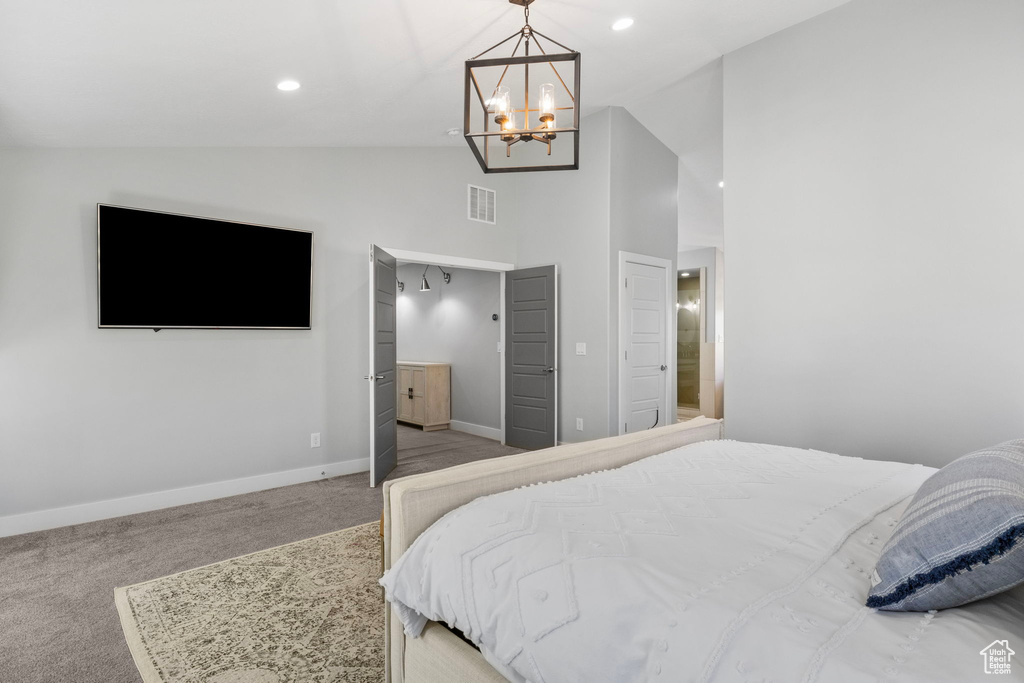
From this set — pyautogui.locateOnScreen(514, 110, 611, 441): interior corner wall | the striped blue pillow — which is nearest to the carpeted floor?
pyautogui.locateOnScreen(514, 110, 611, 441): interior corner wall

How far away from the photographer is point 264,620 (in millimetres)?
2150

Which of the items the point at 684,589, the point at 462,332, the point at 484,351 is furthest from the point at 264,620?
the point at 462,332

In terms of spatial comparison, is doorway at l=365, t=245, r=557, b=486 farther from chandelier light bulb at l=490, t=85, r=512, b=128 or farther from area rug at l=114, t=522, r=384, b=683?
chandelier light bulb at l=490, t=85, r=512, b=128

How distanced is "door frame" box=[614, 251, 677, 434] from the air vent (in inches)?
58.1

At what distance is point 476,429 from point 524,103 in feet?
13.2

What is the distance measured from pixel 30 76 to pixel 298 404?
8.50 feet

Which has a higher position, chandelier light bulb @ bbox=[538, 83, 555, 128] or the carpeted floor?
chandelier light bulb @ bbox=[538, 83, 555, 128]

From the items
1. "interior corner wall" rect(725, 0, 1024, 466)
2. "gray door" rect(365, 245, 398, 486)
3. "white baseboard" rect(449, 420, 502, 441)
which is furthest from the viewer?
"white baseboard" rect(449, 420, 502, 441)

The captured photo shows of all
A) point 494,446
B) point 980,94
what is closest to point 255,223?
point 494,446

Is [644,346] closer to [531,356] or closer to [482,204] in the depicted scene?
[531,356]

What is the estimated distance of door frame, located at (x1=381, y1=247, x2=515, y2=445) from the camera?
4.89 m

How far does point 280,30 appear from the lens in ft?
8.23

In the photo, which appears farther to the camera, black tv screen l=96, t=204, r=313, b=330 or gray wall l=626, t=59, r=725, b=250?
gray wall l=626, t=59, r=725, b=250

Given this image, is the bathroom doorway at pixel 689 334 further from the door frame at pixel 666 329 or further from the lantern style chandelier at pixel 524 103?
the lantern style chandelier at pixel 524 103
